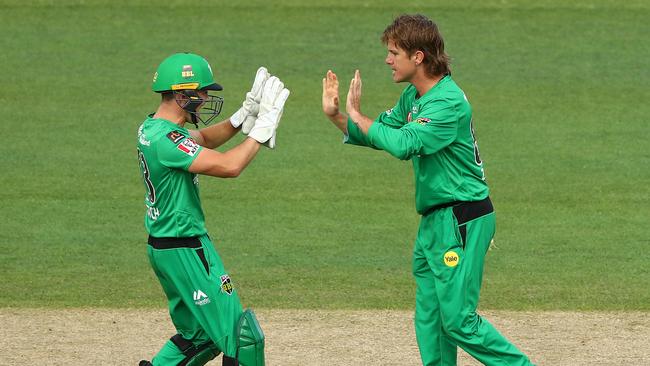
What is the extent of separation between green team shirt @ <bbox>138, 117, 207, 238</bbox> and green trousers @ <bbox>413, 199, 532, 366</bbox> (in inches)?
55.0

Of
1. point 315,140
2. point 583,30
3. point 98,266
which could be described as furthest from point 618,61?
point 98,266

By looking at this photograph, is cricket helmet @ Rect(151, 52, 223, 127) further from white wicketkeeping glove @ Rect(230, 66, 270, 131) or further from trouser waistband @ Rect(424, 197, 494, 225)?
trouser waistband @ Rect(424, 197, 494, 225)

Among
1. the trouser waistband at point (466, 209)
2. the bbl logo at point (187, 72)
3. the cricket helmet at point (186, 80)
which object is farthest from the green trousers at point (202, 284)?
the trouser waistband at point (466, 209)

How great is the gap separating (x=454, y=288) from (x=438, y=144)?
0.86 m

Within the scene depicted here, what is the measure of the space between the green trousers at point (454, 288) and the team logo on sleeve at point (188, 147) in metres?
1.49

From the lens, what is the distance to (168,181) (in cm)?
713

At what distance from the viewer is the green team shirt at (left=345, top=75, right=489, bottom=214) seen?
7.09m

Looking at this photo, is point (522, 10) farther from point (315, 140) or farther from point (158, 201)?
point (158, 201)

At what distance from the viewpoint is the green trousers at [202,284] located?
280 inches

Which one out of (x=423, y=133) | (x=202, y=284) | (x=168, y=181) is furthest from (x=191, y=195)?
(x=423, y=133)

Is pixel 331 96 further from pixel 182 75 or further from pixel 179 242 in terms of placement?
pixel 179 242

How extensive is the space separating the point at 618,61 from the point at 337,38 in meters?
4.21

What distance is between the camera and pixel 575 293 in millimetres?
10219

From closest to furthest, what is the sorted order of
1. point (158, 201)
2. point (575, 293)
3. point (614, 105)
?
point (158, 201) → point (575, 293) → point (614, 105)
